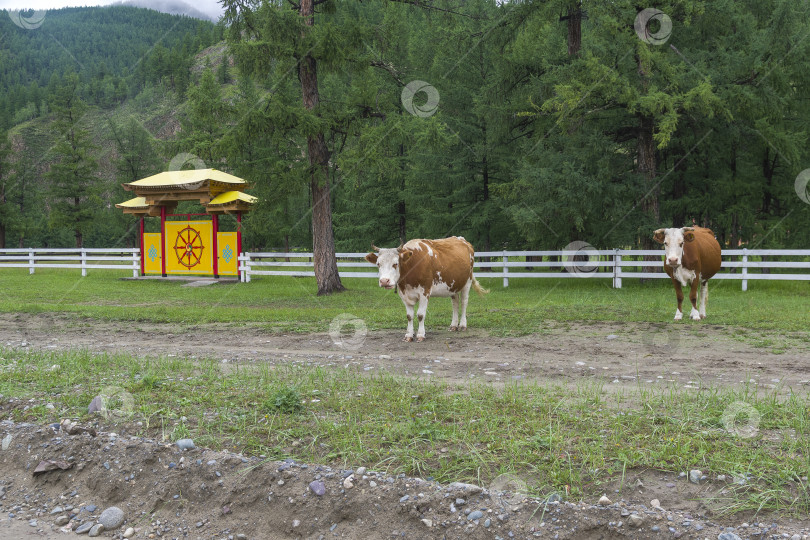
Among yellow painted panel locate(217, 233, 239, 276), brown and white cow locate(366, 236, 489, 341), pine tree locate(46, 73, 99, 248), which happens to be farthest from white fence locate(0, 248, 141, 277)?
brown and white cow locate(366, 236, 489, 341)

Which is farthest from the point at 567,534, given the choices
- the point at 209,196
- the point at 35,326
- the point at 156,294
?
the point at 209,196

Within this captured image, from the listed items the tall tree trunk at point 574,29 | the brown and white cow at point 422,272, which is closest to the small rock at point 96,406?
the brown and white cow at point 422,272

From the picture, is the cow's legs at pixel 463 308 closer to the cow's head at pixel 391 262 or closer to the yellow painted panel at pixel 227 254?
the cow's head at pixel 391 262

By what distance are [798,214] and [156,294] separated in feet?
71.1

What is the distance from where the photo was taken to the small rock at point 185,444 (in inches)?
179

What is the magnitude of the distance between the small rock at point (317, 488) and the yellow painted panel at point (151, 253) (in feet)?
84.1

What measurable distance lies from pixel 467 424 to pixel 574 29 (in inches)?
774

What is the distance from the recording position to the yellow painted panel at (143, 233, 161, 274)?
89.9 ft

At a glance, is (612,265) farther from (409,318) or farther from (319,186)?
(409,318)

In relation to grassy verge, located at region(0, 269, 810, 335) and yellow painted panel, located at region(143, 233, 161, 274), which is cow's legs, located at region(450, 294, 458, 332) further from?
yellow painted panel, located at region(143, 233, 161, 274)

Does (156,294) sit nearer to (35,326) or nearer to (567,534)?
(35,326)

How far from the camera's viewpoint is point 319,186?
18344mm

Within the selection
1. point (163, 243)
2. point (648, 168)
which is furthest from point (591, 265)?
point (163, 243)

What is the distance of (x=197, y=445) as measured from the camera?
466 cm
